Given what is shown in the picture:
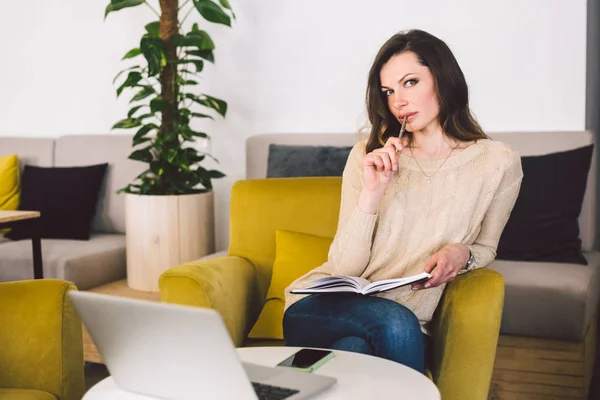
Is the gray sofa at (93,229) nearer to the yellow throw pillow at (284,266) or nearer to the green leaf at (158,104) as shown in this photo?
the green leaf at (158,104)

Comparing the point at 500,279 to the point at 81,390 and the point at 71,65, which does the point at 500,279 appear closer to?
the point at 81,390

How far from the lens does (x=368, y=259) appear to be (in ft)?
5.76

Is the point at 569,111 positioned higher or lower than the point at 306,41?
lower

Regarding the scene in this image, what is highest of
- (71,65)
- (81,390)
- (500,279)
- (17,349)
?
(71,65)

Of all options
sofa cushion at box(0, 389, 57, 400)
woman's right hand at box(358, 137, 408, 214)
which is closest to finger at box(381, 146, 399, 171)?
woman's right hand at box(358, 137, 408, 214)

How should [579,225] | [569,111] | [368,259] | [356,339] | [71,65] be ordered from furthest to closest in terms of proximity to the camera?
[71,65] < [569,111] < [579,225] < [368,259] < [356,339]

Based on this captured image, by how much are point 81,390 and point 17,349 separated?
166 millimetres

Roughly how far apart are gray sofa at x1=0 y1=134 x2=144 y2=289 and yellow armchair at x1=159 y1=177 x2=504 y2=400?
1135mm

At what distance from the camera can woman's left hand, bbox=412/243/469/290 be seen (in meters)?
1.62

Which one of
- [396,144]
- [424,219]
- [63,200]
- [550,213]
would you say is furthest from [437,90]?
[63,200]

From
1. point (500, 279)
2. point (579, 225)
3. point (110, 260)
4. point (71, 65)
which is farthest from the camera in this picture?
point (71, 65)

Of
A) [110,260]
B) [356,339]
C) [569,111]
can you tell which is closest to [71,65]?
[110,260]

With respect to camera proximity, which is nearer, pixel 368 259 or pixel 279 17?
pixel 368 259

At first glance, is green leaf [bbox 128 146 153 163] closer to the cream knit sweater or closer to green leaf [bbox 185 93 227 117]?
green leaf [bbox 185 93 227 117]
